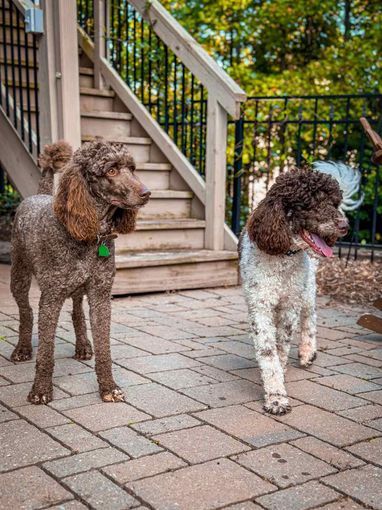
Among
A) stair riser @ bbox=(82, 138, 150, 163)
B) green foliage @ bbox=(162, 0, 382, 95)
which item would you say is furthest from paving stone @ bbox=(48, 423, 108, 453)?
green foliage @ bbox=(162, 0, 382, 95)

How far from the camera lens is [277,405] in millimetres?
3377

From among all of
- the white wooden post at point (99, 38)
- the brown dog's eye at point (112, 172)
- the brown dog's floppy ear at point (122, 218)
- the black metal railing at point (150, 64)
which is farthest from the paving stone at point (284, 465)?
the white wooden post at point (99, 38)

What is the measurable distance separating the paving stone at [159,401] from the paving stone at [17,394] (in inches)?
15.8

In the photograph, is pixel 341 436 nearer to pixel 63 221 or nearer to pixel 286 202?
pixel 286 202

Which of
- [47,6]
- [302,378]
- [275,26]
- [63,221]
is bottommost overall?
[302,378]

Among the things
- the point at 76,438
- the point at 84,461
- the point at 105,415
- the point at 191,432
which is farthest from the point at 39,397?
the point at 191,432

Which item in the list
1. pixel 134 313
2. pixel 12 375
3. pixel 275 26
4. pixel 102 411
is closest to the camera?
pixel 102 411

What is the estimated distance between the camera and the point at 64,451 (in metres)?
2.86

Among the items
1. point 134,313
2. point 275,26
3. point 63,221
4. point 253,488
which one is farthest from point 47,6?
point 275,26

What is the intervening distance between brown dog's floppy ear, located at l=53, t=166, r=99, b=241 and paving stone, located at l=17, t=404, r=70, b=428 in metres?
0.90

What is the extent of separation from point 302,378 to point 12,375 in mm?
1751

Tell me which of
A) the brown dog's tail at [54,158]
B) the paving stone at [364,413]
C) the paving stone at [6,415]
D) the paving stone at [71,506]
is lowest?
the paving stone at [364,413]

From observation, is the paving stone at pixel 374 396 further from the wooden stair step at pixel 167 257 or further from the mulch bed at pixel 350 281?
the wooden stair step at pixel 167 257

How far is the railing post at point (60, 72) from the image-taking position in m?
5.85
